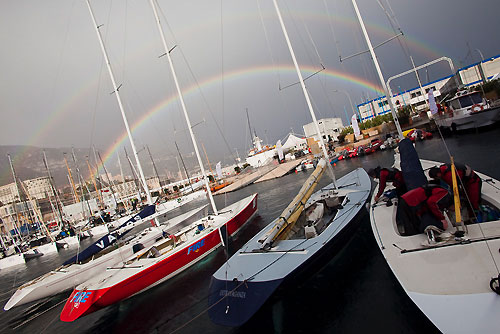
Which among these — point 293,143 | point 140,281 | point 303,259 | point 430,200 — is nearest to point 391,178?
point 430,200

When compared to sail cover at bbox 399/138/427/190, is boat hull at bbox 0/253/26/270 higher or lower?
lower

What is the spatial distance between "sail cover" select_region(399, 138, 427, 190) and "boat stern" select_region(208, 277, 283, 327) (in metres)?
4.79

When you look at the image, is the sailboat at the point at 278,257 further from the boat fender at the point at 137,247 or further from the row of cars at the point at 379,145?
the row of cars at the point at 379,145

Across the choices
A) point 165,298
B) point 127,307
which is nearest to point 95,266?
point 127,307

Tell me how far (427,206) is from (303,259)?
3.42 m

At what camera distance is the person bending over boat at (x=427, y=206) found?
237 inches

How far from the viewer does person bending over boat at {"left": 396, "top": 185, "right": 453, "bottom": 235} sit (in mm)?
6025

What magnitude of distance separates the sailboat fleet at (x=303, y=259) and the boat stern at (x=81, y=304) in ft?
0.12

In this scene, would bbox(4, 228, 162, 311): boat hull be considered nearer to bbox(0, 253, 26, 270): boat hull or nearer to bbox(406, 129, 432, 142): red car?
bbox(0, 253, 26, 270): boat hull

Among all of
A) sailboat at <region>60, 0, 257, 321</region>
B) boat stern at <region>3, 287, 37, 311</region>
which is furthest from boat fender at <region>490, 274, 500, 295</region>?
boat stern at <region>3, 287, 37, 311</region>

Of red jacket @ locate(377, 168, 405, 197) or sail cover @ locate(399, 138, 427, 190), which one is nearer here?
sail cover @ locate(399, 138, 427, 190)

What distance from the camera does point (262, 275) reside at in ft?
24.4

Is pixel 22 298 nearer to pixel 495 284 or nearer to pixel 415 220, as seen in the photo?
pixel 415 220

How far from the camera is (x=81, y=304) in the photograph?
423 inches
